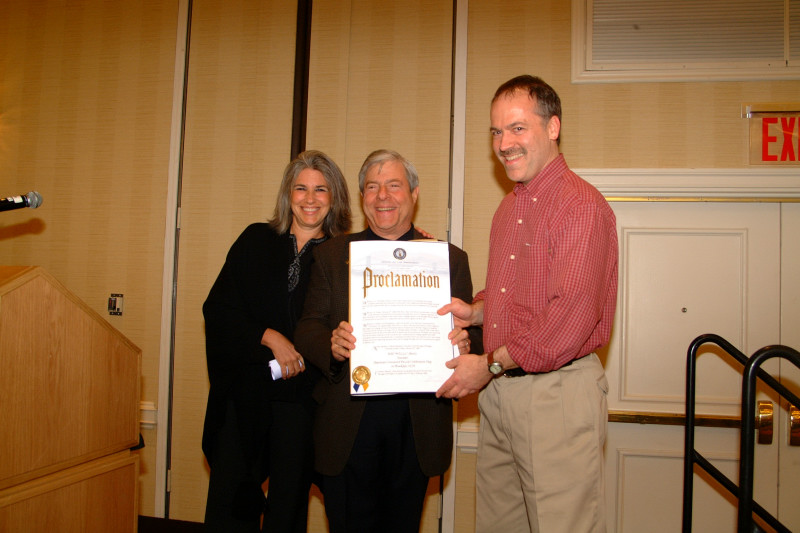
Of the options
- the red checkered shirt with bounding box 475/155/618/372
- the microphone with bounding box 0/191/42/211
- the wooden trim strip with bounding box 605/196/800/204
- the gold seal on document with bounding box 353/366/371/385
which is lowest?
the gold seal on document with bounding box 353/366/371/385

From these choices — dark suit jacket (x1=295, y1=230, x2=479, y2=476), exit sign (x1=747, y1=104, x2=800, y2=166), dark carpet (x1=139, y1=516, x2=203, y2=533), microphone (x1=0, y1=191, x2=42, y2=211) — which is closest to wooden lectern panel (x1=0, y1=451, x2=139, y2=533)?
dark suit jacket (x1=295, y1=230, x2=479, y2=476)

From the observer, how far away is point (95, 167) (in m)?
3.39

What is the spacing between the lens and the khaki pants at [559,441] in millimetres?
1563

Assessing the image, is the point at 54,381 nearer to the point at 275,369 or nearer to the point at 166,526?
the point at 275,369

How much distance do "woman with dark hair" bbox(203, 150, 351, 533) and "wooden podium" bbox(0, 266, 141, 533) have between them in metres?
0.31

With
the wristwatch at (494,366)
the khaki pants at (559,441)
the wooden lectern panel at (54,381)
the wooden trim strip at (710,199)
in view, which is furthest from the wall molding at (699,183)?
the wooden lectern panel at (54,381)

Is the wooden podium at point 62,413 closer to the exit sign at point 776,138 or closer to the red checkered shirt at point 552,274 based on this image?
the red checkered shirt at point 552,274

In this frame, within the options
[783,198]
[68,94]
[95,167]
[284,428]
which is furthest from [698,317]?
[68,94]

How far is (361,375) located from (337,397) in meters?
0.18

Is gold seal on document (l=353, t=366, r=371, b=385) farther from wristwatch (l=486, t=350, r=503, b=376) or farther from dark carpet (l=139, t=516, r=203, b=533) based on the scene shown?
dark carpet (l=139, t=516, r=203, b=533)

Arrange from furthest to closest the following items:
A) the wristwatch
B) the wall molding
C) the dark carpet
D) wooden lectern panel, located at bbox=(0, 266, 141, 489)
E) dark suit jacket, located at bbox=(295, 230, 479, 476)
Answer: the dark carpet
the wall molding
dark suit jacket, located at bbox=(295, 230, 479, 476)
the wristwatch
wooden lectern panel, located at bbox=(0, 266, 141, 489)

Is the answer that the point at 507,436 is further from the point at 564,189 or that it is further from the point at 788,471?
the point at 788,471

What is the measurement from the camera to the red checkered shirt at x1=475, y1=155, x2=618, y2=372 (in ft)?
5.01

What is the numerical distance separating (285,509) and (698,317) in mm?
2348
